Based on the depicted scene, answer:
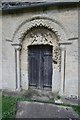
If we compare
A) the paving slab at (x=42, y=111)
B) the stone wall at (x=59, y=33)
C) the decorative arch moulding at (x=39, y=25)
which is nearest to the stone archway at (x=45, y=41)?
the decorative arch moulding at (x=39, y=25)

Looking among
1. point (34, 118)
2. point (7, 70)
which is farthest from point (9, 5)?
point (34, 118)

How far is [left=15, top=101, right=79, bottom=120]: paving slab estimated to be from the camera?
17.5 ft

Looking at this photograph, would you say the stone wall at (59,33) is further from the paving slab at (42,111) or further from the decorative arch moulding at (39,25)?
the paving slab at (42,111)

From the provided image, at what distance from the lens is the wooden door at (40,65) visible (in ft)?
23.4

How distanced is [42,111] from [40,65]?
7.35 ft

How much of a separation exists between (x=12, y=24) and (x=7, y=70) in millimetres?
2035

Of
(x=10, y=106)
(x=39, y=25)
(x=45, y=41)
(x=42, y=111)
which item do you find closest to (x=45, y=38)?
(x=45, y=41)

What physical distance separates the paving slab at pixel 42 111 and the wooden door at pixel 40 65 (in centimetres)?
132

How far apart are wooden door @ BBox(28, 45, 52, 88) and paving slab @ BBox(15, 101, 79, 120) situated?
4.33ft

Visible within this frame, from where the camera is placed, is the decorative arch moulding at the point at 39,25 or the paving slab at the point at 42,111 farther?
the decorative arch moulding at the point at 39,25

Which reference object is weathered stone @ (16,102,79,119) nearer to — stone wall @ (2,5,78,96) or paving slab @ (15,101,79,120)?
paving slab @ (15,101,79,120)

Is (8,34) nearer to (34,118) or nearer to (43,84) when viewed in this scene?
(43,84)

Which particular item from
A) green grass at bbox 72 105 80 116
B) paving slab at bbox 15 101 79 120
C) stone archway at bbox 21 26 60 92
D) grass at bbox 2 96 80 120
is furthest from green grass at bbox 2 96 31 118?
green grass at bbox 72 105 80 116

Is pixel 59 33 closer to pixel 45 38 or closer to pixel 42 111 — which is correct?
pixel 45 38
